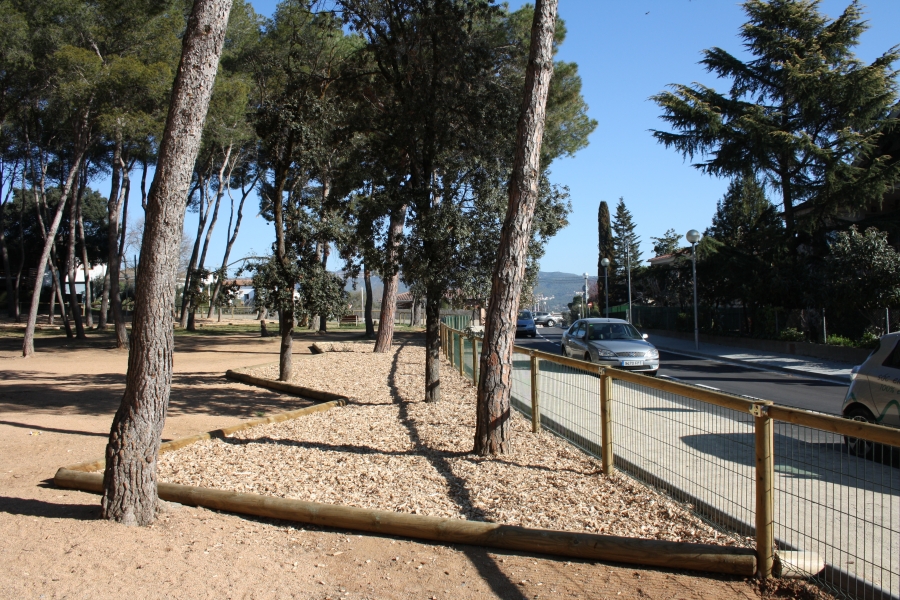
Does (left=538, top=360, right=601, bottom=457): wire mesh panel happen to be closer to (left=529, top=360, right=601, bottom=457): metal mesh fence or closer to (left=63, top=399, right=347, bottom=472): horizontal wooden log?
(left=529, top=360, right=601, bottom=457): metal mesh fence

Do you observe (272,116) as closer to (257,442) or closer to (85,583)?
(257,442)

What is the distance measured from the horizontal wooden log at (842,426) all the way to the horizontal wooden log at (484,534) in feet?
2.90

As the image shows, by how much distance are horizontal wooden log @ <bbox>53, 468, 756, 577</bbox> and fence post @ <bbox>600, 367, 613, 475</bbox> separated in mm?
1882

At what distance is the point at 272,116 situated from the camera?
13391 millimetres

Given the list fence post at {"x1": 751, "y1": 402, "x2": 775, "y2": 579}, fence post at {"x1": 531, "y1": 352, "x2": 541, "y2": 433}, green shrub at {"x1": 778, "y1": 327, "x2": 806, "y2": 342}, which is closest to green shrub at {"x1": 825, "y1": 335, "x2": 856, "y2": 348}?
green shrub at {"x1": 778, "y1": 327, "x2": 806, "y2": 342}

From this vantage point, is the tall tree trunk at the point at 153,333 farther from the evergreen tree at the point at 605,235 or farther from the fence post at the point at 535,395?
the evergreen tree at the point at 605,235

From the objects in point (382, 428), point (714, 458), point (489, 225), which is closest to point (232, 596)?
point (714, 458)

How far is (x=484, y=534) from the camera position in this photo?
15.0 ft

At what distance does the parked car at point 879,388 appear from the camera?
7219 millimetres

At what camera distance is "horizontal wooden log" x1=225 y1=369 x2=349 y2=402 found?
12477 millimetres

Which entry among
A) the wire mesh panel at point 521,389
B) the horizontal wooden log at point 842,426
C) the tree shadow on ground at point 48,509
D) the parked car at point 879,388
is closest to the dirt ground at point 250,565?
the tree shadow on ground at point 48,509

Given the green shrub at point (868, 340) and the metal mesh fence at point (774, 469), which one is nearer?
the metal mesh fence at point (774, 469)

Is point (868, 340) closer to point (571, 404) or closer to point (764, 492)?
point (571, 404)

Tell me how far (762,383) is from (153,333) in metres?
→ 14.8
